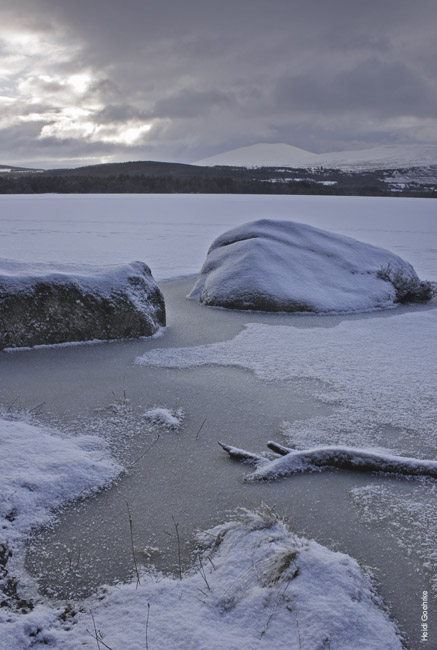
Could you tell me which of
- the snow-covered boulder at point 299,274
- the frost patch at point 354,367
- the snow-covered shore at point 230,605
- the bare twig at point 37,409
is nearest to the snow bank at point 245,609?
the snow-covered shore at point 230,605

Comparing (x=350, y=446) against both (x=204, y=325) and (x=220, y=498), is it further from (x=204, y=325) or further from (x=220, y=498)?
(x=204, y=325)

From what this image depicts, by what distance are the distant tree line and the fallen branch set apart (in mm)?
39948

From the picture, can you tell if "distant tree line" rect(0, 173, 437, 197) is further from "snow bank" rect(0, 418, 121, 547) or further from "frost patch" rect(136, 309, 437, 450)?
"snow bank" rect(0, 418, 121, 547)

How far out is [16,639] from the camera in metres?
1.64

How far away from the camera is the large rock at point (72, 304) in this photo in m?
4.99

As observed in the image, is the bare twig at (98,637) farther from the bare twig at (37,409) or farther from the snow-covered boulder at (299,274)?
the snow-covered boulder at (299,274)

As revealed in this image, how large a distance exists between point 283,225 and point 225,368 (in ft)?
16.1

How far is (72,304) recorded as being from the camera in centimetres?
526

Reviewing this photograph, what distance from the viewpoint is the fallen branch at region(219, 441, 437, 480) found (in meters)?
2.76

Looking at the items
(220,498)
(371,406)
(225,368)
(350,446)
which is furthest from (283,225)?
(220,498)

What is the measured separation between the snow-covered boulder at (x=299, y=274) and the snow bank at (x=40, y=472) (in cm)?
427

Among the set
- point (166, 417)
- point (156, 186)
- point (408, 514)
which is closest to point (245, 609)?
point (408, 514)

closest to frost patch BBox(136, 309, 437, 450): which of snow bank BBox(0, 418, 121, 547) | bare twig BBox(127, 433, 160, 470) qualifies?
bare twig BBox(127, 433, 160, 470)

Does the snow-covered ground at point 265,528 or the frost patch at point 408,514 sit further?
the frost patch at point 408,514
